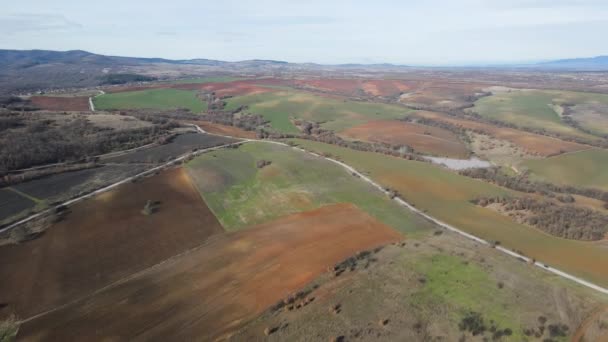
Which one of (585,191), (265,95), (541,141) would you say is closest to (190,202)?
(585,191)

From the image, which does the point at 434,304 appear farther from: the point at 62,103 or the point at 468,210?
the point at 62,103

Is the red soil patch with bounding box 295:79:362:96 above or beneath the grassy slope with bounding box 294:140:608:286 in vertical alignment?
above

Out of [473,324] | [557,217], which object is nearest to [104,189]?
[473,324]

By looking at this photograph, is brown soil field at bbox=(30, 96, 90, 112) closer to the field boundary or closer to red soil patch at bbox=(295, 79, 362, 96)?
the field boundary

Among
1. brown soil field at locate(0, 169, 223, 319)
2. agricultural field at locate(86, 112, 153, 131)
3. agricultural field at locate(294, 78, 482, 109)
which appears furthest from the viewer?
agricultural field at locate(294, 78, 482, 109)

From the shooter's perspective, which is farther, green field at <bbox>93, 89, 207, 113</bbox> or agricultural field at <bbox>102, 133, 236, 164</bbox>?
green field at <bbox>93, 89, 207, 113</bbox>

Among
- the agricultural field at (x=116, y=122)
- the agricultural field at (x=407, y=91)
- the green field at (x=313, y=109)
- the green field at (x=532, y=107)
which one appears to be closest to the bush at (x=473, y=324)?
the agricultural field at (x=116, y=122)

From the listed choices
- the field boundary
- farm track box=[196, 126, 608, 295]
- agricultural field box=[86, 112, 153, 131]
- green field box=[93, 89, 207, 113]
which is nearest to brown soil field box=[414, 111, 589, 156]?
farm track box=[196, 126, 608, 295]
